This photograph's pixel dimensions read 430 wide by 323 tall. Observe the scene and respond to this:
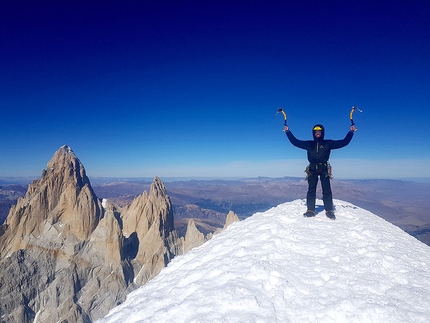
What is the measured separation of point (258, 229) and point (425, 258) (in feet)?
16.8

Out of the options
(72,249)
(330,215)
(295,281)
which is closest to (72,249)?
(72,249)

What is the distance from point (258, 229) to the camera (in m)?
9.87

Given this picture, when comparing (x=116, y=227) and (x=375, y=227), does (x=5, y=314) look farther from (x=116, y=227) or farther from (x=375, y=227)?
(x=375, y=227)

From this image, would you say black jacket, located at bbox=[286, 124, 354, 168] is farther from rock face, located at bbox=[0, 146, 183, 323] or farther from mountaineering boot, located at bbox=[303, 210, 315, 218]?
rock face, located at bbox=[0, 146, 183, 323]

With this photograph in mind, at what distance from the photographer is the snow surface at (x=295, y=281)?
5.27 meters

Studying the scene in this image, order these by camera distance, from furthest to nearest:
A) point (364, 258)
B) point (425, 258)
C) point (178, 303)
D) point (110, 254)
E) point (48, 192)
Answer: point (48, 192)
point (110, 254)
point (425, 258)
point (364, 258)
point (178, 303)

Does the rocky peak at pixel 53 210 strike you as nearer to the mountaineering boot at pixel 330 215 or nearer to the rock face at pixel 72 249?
the rock face at pixel 72 249

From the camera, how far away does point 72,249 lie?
165 feet

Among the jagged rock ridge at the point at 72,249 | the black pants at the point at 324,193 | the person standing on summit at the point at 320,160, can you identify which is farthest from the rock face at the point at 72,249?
the person standing on summit at the point at 320,160

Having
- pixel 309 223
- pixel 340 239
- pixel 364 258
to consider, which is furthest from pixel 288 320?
pixel 309 223

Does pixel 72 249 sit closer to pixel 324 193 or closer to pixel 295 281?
pixel 324 193

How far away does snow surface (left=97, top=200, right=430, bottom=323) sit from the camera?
5273 millimetres

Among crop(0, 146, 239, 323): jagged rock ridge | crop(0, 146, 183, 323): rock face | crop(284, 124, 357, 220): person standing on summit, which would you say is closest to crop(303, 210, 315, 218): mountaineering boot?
crop(284, 124, 357, 220): person standing on summit

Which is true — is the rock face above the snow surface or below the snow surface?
below
